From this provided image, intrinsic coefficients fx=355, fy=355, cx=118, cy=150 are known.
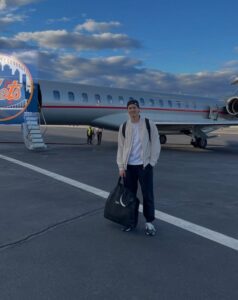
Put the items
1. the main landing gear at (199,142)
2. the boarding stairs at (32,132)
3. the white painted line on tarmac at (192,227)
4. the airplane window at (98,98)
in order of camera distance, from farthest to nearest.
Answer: the main landing gear at (199,142)
the airplane window at (98,98)
the boarding stairs at (32,132)
the white painted line on tarmac at (192,227)

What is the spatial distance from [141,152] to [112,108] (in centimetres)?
1387

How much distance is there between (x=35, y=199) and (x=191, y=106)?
18356mm

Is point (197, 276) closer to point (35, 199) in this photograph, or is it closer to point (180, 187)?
point (35, 199)

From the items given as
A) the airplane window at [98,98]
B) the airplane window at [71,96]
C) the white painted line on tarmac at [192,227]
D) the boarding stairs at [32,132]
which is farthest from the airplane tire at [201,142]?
the white painted line on tarmac at [192,227]

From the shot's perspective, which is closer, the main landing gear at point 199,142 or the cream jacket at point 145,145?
the cream jacket at point 145,145

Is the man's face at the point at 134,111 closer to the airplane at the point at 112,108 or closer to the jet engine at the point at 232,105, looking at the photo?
the airplane at the point at 112,108

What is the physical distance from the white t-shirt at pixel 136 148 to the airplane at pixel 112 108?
40.0 ft

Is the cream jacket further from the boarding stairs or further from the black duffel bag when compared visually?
the boarding stairs

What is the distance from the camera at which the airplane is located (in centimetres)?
1684

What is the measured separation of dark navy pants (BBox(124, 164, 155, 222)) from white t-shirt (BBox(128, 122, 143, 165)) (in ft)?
0.28

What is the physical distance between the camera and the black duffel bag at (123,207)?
492cm

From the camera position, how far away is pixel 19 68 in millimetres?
18188

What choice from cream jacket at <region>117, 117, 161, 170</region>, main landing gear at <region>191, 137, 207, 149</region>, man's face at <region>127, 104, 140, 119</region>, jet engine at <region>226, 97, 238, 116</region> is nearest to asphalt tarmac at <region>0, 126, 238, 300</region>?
cream jacket at <region>117, 117, 161, 170</region>

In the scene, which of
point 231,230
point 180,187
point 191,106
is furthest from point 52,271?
point 191,106
